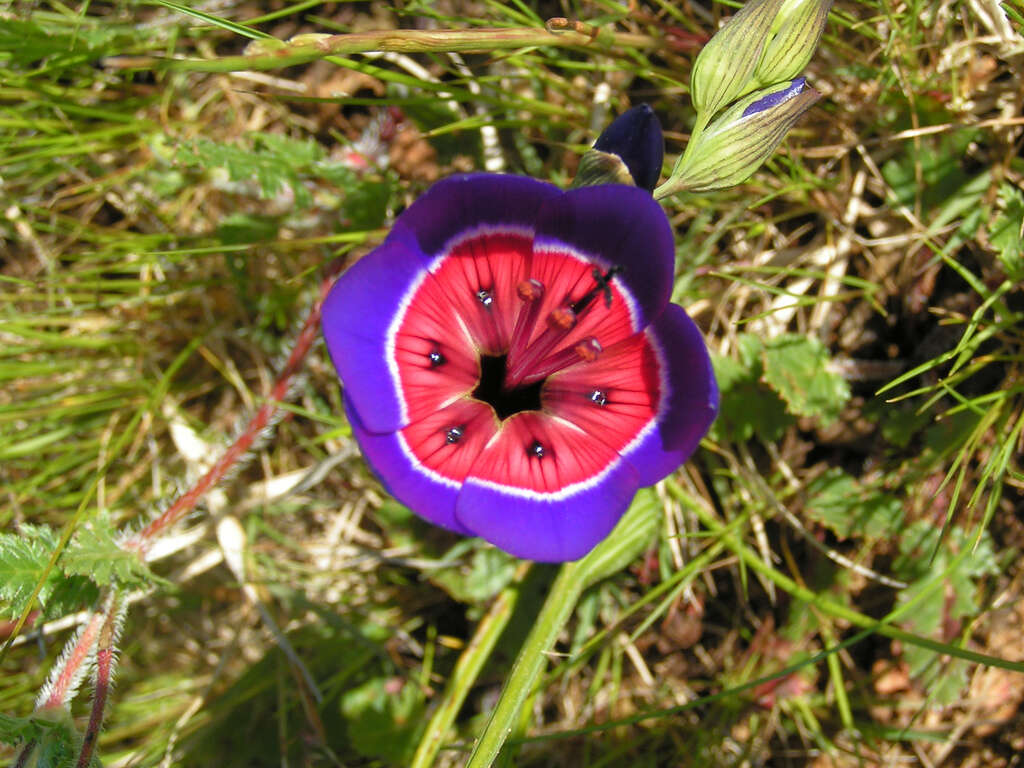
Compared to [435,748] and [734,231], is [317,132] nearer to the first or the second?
[734,231]

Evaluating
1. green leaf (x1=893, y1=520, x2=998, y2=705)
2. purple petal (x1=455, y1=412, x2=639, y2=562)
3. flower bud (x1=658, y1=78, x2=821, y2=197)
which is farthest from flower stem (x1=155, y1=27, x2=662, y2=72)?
green leaf (x1=893, y1=520, x2=998, y2=705)

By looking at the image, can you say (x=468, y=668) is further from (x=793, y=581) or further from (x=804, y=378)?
(x=804, y=378)

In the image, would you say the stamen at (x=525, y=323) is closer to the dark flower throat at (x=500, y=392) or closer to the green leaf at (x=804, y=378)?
the dark flower throat at (x=500, y=392)

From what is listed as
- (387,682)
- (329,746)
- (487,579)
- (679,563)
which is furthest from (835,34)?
(329,746)

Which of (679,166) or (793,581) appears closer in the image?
(679,166)

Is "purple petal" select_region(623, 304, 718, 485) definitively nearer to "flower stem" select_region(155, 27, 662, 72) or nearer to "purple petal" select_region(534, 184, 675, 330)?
"purple petal" select_region(534, 184, 675, 330)

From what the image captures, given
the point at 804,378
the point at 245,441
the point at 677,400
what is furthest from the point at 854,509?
the point at 245,441
